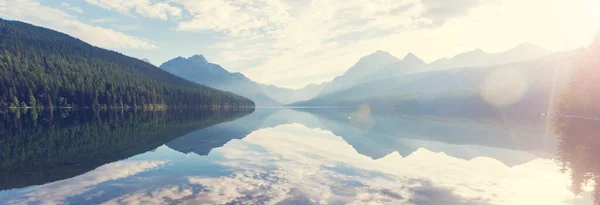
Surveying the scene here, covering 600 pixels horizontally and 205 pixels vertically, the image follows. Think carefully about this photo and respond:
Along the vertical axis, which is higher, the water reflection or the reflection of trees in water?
the reflection of trees in water

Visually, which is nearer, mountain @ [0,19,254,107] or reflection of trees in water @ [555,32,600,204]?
reflection of trees in water @ [555,32,600,204]

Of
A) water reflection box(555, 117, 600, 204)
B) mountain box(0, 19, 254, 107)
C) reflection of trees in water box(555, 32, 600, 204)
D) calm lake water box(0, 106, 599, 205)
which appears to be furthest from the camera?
mountain box(0, 19, 254, 107)

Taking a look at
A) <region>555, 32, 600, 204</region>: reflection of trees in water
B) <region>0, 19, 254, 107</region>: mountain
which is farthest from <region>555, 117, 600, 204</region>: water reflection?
<region>0, 19, 254, 107</region>: mountain

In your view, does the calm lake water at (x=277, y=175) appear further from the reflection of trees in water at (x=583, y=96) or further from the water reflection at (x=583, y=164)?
the reflection of trees in water at (x=583, y=96)

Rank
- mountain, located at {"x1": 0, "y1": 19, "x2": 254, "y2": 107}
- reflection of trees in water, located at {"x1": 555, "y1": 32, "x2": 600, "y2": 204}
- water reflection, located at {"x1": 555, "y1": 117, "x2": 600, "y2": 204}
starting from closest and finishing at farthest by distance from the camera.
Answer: water reflection, located at {"x1": 555, "y1": 117, "x2": 600, "y2": 204} < reflection of trees in water, located at {"x1": 555, "y1": 32, "x2": 600, "y2": 204} < mountain, located at {"x1": 0, "y1": 19, "x2": 254, "y2": 107}

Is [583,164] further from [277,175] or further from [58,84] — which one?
[58,84]

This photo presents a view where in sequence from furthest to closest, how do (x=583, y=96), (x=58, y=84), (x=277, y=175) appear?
(x=58, y=84), (x=583, y=96), (x=277, y=175)

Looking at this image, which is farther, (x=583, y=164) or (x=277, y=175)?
(x=583, y=164)

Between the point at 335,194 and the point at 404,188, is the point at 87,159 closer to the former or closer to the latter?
the point at 335,194

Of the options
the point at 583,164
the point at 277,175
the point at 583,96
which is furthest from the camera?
the point at 583,96

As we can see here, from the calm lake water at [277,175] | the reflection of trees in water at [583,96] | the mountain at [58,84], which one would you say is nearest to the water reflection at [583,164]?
the calm lake water at [277,175]

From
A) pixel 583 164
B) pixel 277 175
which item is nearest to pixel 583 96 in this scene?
pixel 583 164

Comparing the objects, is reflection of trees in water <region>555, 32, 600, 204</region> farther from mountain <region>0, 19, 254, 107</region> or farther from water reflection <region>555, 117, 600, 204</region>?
mountain <region>0, 19, 254, 107</region>

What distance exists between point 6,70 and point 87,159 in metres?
148
